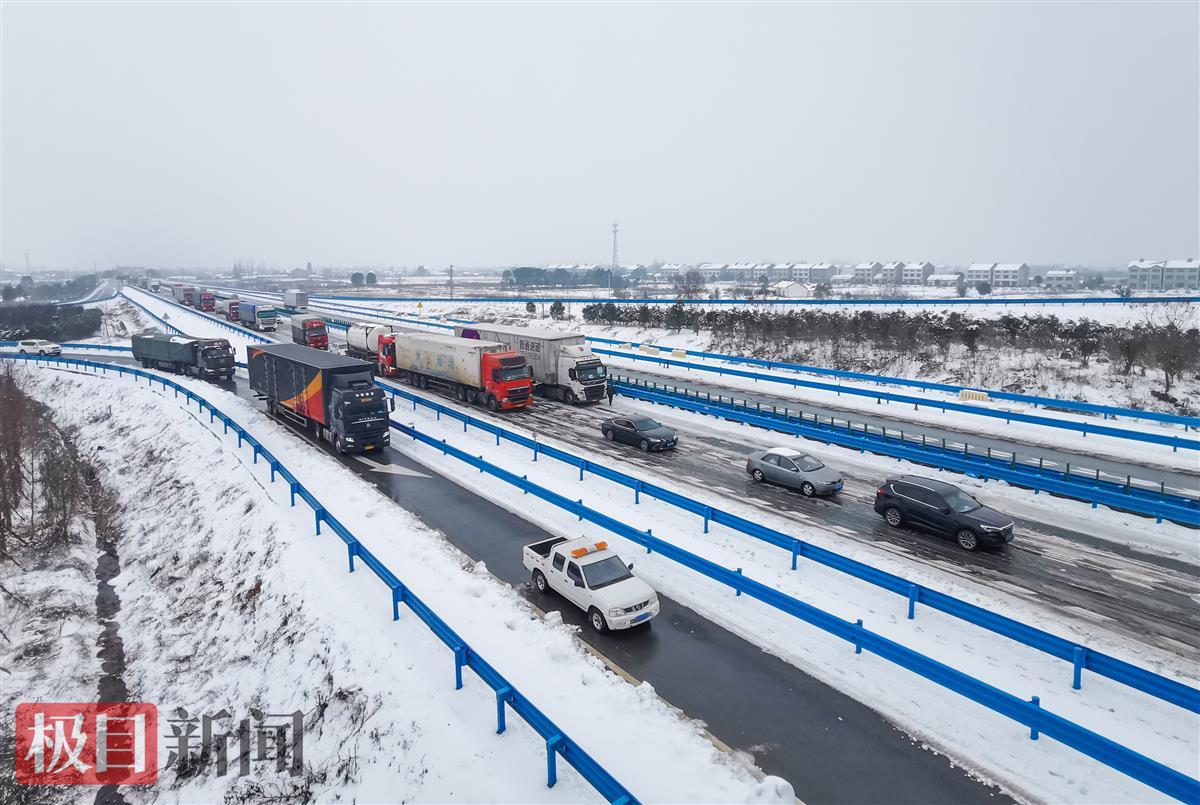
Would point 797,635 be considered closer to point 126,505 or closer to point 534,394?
point 534,394

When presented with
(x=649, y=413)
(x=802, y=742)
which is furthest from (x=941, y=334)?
(x=802, y=742)

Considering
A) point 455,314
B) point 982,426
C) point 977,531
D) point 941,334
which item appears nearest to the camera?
point 977,531

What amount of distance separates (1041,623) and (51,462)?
143 ft

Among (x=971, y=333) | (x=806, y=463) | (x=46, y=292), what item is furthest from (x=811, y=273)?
(x=46, y=292)

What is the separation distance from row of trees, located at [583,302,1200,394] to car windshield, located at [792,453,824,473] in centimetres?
2738

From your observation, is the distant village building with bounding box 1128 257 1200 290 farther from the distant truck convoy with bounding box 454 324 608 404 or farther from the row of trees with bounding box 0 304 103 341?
the row of trees with bounding box 0 304 103 341

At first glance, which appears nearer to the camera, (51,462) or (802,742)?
(802,742)

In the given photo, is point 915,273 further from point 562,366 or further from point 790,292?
point 562,366

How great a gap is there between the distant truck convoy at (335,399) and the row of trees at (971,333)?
35.6 m

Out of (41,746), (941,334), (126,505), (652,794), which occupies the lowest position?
(41,746)

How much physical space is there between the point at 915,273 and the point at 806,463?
546 ft

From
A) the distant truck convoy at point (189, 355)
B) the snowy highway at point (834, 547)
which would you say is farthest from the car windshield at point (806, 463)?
the distant truck convoy at point (189, 355)

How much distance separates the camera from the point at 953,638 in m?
13.6

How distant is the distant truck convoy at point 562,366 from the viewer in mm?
36875
